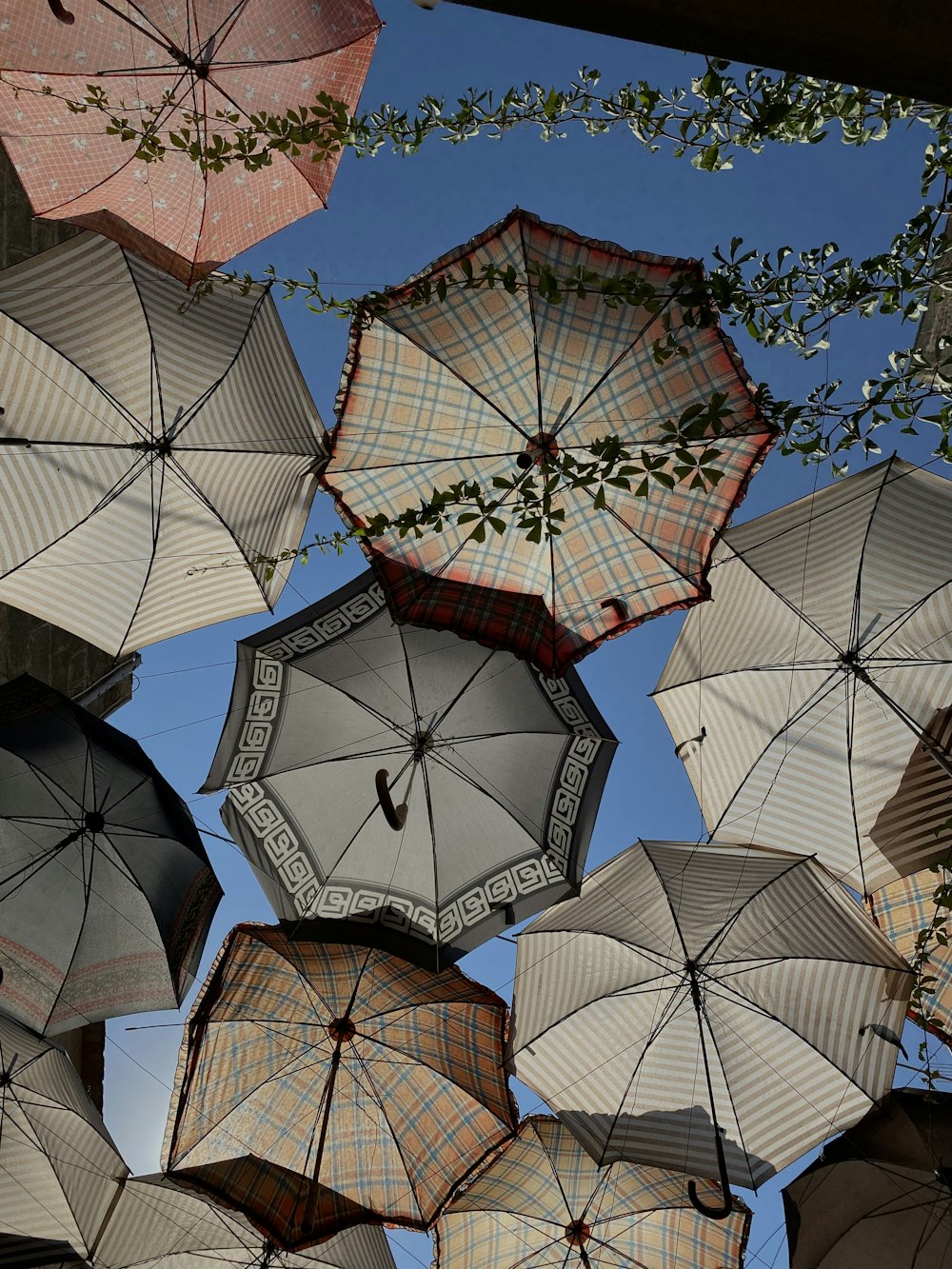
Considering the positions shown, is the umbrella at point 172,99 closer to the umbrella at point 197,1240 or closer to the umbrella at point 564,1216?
the umbrella at point 197,1240

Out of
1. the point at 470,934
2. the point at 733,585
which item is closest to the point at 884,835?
the point at 733,585

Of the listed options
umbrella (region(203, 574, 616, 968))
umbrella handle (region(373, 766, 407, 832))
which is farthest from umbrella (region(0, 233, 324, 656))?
umbrella handle (region(373, 766, 407, 832))

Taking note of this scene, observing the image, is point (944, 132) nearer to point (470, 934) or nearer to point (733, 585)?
point (733, 585)

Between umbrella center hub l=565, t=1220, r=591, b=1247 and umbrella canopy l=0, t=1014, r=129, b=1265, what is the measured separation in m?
2.77

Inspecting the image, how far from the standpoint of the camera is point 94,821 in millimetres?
5562

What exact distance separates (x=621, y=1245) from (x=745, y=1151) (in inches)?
44.9

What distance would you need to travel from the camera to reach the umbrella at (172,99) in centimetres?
570

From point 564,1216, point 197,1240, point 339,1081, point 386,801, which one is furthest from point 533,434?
point 197,1240

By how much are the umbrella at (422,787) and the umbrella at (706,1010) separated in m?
0.42

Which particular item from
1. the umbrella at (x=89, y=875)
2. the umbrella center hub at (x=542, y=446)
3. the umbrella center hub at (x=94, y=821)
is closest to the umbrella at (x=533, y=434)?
the umbrella center hub at (x=542, y=446)

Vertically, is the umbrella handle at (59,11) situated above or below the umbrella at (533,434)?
above

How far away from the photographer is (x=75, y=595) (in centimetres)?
559

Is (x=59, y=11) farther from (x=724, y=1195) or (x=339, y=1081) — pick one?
(x=724, y=1195)

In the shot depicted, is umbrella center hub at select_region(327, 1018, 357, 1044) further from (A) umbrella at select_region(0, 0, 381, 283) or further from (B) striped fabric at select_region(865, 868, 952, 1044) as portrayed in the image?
(A) umbrella at select_region(0, 0, 381, 283)
